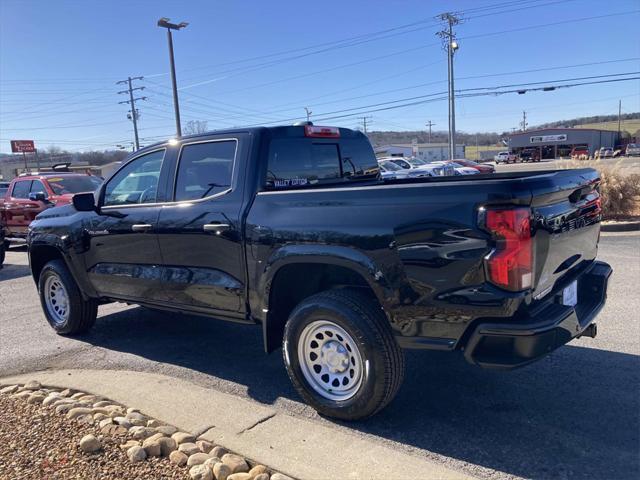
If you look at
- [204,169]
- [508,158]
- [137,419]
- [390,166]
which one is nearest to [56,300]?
[204,169]

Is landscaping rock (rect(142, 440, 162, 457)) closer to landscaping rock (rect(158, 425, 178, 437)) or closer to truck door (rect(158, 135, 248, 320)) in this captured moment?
landscaping rock (rect(158, 425, 178, 437))

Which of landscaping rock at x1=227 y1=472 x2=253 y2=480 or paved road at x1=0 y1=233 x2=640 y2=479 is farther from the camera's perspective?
paved road at x1=0 y1=233 x2=640 y2=479

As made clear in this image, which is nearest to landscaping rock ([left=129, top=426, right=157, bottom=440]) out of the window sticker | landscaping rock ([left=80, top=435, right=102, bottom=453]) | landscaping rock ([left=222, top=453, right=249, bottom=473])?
landscaping rock ([left=80, top=435, right=102, bottom=453])

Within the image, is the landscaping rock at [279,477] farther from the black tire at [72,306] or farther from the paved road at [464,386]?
the black tire at [72,306]

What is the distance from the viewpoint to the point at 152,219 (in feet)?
14.8

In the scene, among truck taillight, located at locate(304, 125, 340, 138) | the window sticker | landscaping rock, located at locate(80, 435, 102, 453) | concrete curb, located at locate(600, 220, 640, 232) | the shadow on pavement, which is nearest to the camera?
the shadow on pavement

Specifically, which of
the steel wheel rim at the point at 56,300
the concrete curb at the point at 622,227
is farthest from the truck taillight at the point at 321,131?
the concrete curb at the point at 622,227

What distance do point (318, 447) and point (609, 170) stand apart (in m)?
11.7

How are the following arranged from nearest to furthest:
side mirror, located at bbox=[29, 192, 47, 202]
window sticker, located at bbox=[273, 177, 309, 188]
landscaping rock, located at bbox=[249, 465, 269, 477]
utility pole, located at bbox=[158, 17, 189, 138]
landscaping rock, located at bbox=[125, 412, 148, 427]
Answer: landscaping rock, located at bbox=[249, 465, 269, 477] → landscaping rock, located at bbox=[125, 412, 148, 427] → window sticker, located at bbox=[273, 177, 309, 188] → side mirror, located at bbox=[29, 192, 47, 202] → utility pole, located at bbox=[158, 17, 189, 138]

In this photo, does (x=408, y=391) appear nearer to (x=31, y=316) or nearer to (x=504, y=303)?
(x=504, y=303)

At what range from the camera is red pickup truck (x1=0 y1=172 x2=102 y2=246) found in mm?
13047

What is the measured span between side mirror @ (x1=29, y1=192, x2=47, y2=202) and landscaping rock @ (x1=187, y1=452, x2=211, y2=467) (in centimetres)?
1112

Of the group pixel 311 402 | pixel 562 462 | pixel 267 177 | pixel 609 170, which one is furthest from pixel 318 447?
pixel 609 170

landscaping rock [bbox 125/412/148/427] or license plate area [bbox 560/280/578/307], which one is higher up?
license plate area [bbox 560/280/578/307]
